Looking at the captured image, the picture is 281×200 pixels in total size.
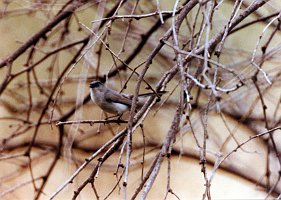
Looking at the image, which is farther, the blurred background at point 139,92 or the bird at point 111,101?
the bird at point 111,101

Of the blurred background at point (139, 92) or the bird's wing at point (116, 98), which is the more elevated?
the blurred background at point (139, 92)

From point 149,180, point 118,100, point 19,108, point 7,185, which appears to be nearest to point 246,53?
point 118,100

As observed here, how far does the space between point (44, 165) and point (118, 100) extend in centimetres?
292

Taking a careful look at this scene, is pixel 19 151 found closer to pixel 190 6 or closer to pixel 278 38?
pixel 278 38

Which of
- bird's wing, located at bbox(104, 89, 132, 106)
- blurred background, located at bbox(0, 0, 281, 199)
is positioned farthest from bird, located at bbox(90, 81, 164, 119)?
blurred background, located at bbox(0, 0, 281, 199)

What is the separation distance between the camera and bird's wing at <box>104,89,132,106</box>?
3.47m

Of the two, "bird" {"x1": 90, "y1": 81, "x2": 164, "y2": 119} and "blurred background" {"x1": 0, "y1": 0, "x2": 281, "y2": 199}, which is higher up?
"blurred background" {"x1": 0, "y1": 0, "x2": 281, "y2": 199}

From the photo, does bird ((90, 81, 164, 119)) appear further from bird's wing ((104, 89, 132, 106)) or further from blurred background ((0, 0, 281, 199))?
blurred background ((0, 0, 281, 199))

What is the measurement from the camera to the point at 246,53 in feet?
14.9

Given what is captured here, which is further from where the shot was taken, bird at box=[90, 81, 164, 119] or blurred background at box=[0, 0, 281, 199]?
bird at box=[90, 81, 164, 119]

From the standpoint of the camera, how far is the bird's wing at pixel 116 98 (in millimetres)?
3473

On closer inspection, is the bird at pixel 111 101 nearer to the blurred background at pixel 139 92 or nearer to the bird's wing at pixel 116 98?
the bird's wing at pixel 116 98

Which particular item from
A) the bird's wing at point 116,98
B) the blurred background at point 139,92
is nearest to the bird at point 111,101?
the bird's wing at point 116,98

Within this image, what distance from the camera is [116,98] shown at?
3568 millimetres
